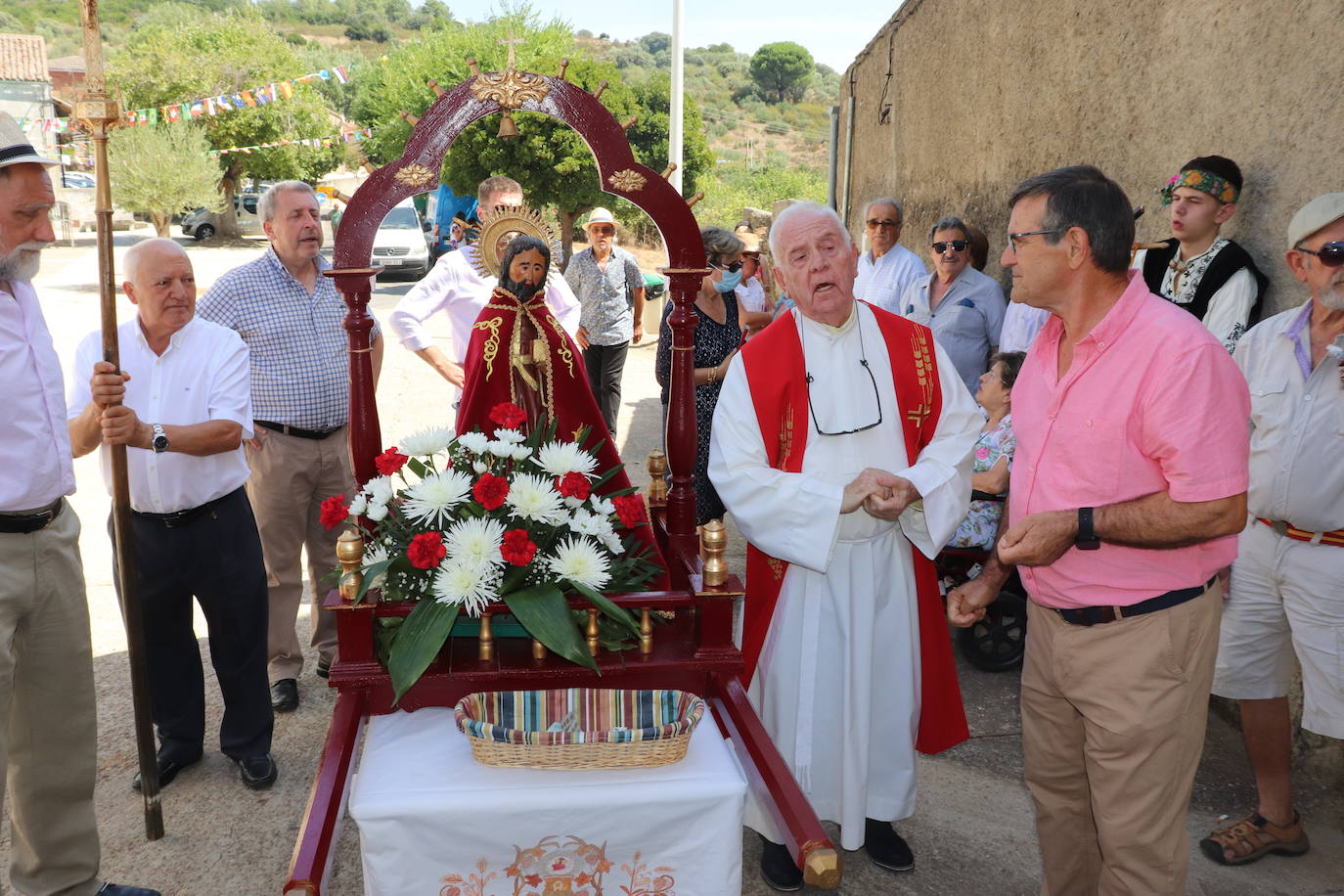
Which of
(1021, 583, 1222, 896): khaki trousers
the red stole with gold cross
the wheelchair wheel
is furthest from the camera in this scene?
the wheelchair wheel

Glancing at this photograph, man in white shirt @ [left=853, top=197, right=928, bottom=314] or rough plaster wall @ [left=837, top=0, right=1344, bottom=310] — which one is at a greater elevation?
rough plaster wall @ [left=837, top=0, right=1344, bottom=310]

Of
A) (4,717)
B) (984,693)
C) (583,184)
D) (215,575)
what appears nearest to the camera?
(4,717)

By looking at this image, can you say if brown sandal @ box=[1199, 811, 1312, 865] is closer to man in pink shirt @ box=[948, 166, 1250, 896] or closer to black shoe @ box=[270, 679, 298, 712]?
man in pink shirt @ box=[948, 166, 1250, 896]

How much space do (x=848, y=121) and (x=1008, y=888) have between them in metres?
11.5

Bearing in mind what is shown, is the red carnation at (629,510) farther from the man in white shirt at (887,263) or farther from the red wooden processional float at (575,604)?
the man in white shirt at (887,263)

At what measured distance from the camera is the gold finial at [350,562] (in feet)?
7.94

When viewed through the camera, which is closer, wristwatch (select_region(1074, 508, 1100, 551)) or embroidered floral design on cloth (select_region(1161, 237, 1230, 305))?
wristwatch (select_region(1074, 508, 1100, 551))

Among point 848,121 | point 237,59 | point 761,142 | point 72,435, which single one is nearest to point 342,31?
point 761,142

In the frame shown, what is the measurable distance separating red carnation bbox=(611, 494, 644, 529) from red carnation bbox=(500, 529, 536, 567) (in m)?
0.42

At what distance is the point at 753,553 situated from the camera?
126 inches

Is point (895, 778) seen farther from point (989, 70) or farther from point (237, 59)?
point (237, 59)

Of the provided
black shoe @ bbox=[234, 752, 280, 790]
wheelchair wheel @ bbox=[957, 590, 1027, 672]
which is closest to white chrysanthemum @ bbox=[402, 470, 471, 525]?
black shoe @ bbox=[234, 752, 280, 790]

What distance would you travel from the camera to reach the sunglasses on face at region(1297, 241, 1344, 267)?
9.45 feet

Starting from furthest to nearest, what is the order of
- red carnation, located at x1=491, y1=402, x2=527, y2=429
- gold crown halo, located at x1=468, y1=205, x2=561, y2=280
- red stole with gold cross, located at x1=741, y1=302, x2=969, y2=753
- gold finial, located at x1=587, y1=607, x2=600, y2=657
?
1. gold crown halo, located at x1=468, y1=205, x2=561, y2=280
2. red stole with gold cross, located at x1=741, y1=302, x2=969, y2=753
3. red carnation, located at x1=491, y1=402, x2=527, y2=429
4. gold finial, located at x1=587, y1=607, x2=600, y2=657
